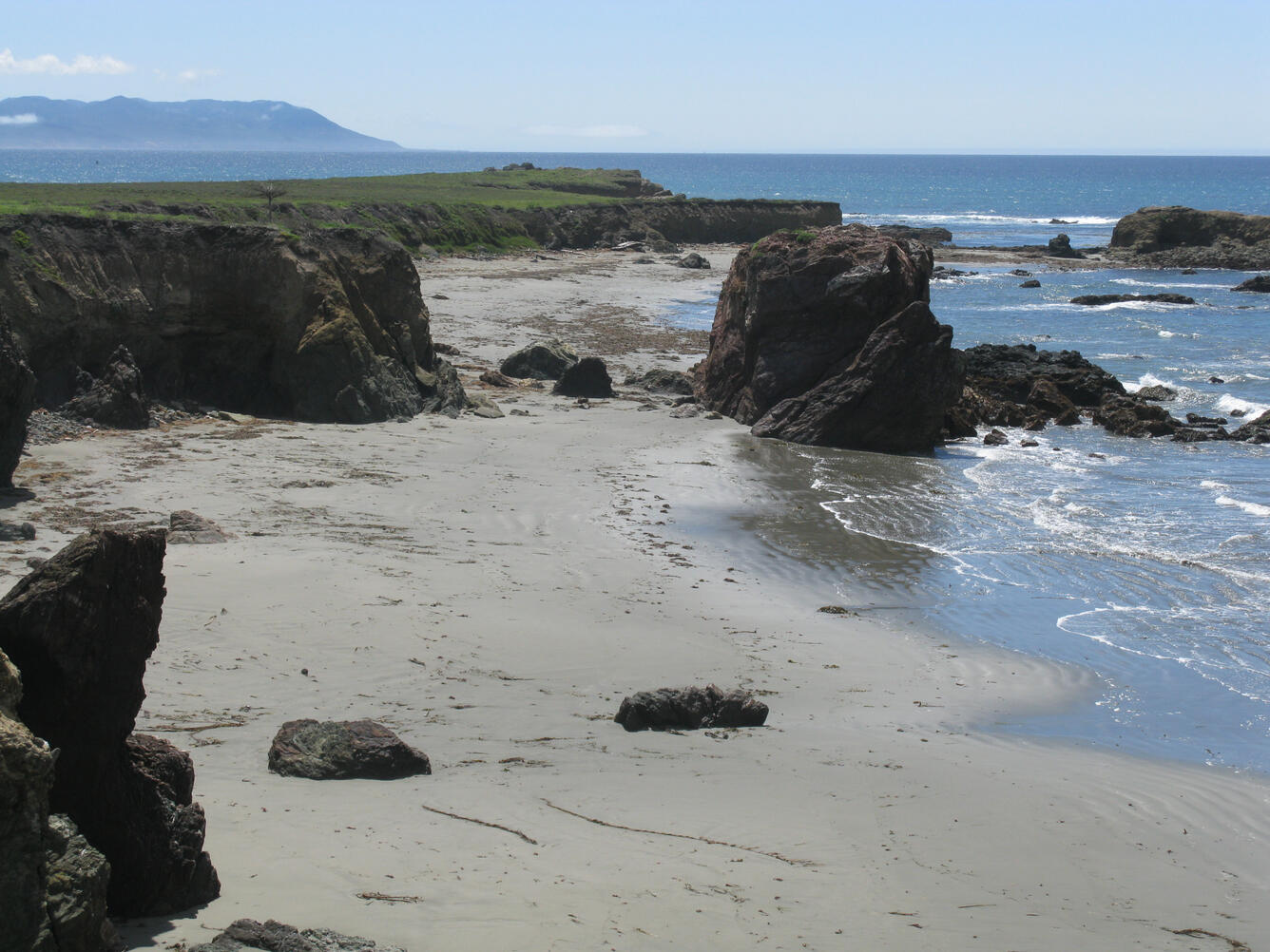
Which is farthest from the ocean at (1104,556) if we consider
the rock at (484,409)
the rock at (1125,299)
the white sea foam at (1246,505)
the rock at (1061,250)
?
the rock at (1061,250)

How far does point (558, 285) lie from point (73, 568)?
42.3m

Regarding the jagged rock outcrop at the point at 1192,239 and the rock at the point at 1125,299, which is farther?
the jagged rock outcrop at the point at 1192,239

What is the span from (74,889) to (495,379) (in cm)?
2103

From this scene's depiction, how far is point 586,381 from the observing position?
24.7 m

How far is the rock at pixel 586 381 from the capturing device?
2462 cm

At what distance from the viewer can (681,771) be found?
8047mm

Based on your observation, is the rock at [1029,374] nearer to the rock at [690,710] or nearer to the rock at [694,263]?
the rock at [690,710]

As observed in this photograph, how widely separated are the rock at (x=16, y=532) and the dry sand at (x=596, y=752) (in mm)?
236

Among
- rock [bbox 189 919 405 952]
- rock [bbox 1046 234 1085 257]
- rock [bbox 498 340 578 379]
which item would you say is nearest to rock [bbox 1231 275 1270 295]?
rock [bbox 1046 234 1085 257]

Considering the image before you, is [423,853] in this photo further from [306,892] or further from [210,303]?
[210,303]

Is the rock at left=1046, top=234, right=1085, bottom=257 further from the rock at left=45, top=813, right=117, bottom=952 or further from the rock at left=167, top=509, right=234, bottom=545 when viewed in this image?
the rock at left=45, top=813, right=117, bottom=952

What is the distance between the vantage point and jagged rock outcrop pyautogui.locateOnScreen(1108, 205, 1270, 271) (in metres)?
66.1

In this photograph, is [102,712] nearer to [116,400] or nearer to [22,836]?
[22,836]

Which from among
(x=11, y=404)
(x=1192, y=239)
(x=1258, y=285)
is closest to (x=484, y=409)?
(x=11, y=404)
